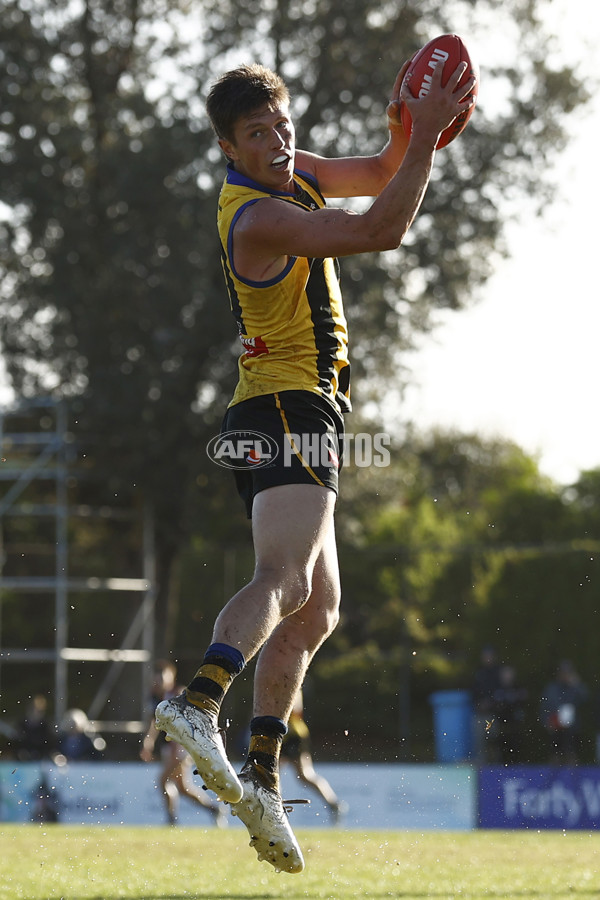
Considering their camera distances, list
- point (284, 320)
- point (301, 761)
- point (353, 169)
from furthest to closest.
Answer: point (301, 761) < point (353, 169) < point (284, 320)

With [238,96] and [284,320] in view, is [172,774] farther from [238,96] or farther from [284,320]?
[238,96]

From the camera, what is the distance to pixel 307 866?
324 inches

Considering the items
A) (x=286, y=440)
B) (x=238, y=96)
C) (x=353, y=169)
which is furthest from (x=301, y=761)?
(x=238, y=96)

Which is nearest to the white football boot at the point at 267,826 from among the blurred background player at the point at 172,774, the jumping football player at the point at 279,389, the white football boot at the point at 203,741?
the jumping football player at the point at 279,389

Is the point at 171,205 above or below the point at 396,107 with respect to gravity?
above

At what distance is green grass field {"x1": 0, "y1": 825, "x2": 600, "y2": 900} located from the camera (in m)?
6.04

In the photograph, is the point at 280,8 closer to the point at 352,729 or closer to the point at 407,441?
the point at 407,441

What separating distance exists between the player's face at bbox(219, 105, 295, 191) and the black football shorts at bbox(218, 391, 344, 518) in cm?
81

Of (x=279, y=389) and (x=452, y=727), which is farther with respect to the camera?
(x=452, y=727)

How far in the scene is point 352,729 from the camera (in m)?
23.6

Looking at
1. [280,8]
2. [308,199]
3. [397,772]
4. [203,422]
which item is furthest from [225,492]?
[308,199]

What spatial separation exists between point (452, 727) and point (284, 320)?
16480mm

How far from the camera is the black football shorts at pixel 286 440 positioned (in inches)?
182

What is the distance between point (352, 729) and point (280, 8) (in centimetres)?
1351
